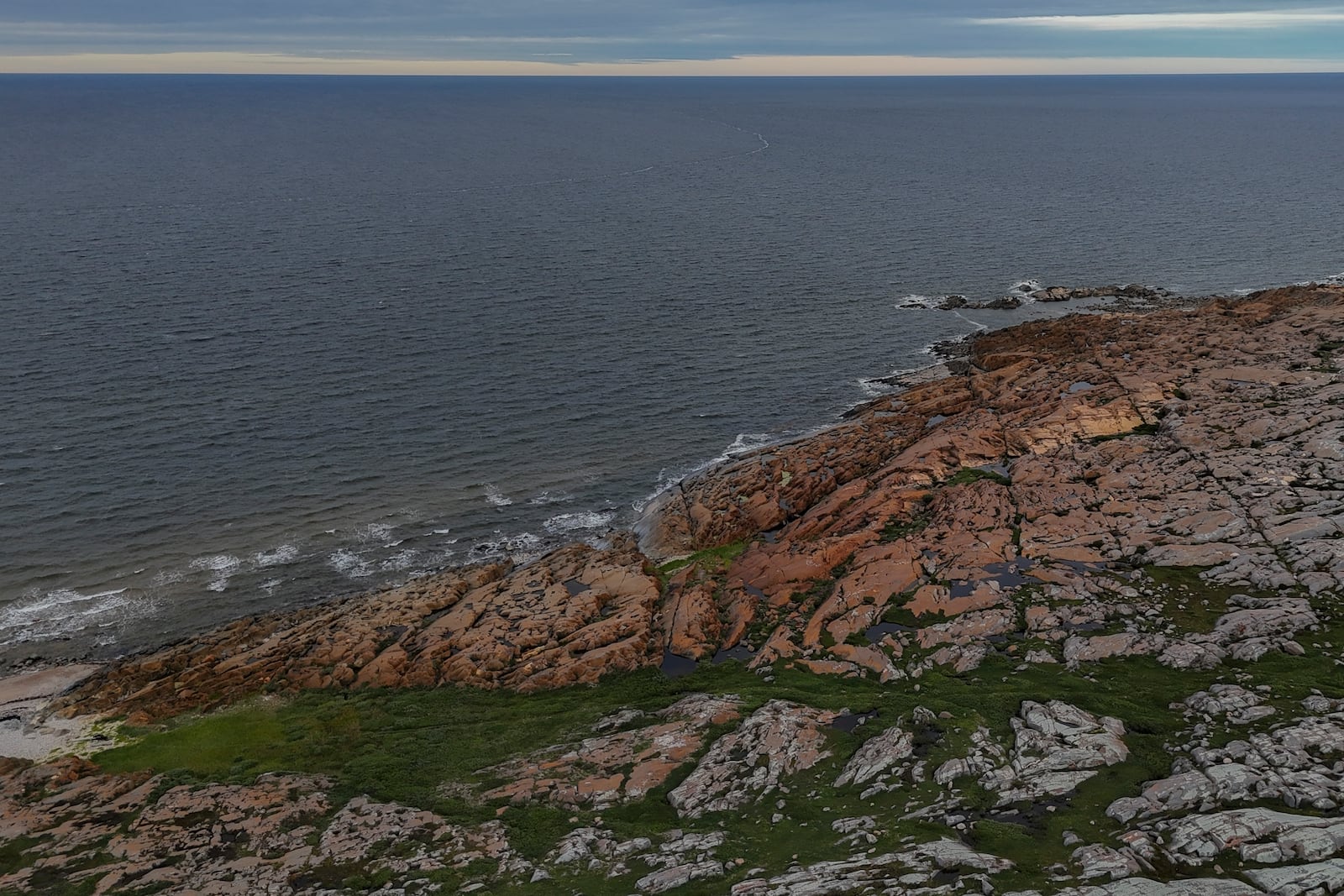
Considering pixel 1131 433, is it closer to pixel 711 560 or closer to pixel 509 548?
pixel 711 560

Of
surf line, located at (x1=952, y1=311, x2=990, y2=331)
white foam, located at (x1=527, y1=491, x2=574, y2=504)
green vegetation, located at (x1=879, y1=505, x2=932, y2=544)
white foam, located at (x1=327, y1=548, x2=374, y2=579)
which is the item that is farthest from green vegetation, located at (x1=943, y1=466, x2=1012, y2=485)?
surf line, located at (x1=952, y1=311, x2=990, y2=331)

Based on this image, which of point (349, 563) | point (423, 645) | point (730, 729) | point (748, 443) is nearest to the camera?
point (730, 729)

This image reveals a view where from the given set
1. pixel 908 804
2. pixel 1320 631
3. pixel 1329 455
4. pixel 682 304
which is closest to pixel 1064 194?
pixel 682 304

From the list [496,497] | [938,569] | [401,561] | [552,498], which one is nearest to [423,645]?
[401,561]

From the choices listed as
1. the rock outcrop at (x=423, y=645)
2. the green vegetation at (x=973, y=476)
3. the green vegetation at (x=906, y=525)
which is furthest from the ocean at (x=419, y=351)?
the green vegetation at (x=973, y=476)

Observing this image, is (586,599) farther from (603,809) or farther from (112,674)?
(112,674)

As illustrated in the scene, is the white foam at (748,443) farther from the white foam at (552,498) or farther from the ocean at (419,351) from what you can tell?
the white foam at (552,498)
